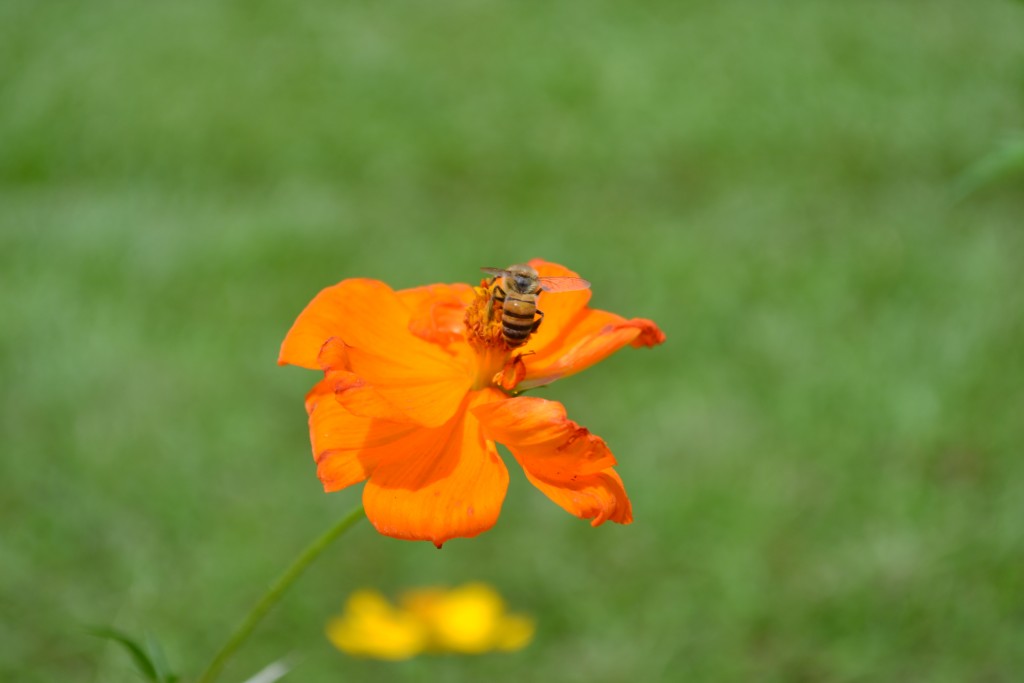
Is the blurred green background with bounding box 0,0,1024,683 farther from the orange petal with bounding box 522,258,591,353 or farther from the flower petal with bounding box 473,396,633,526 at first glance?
the flower petal with bounding box 473,396,633,526

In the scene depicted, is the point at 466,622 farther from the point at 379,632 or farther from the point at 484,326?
the point at 484,326

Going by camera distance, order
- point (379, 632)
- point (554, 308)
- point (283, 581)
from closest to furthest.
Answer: point (283, 581) → point (554, 308) → point (379, 632)

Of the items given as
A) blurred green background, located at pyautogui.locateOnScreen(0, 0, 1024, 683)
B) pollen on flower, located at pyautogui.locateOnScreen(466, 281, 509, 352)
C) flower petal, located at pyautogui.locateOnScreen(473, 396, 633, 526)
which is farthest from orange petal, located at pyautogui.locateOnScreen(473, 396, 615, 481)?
blurred green background, located at pyautogui.locateOnScreen(0, 0, 1024, 683)

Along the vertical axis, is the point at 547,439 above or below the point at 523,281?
below

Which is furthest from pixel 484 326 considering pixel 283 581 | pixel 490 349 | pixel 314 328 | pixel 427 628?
pixel 427 628

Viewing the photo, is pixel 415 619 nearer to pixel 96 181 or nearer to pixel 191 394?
pixel 191 394

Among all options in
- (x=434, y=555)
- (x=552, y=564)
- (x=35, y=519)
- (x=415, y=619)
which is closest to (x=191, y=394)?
(x=35, y=519)

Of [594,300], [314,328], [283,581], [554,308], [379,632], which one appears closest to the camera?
[283,581]

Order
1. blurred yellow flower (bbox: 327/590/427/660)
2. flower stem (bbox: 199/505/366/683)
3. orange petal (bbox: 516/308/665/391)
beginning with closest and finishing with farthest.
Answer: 1. flower stem (bbox: 199/505/366/683)
2. orange petal (bbox: 516/308/665/391)
3. blurred yellow flower (bbox: 327/590/427/660)
